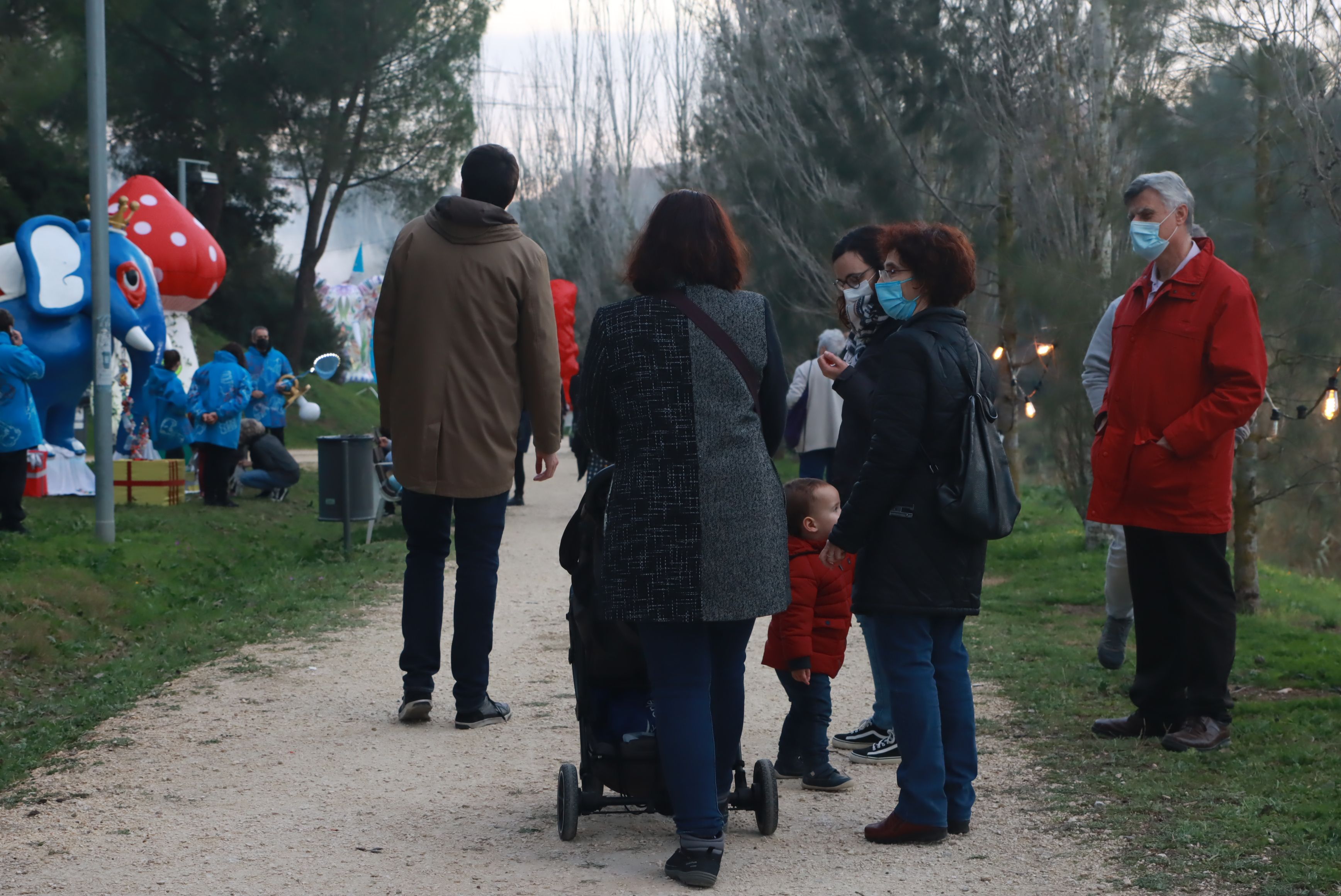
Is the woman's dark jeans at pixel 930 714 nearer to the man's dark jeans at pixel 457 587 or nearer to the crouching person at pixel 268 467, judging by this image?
the man's dark jeans at pixel 457 587

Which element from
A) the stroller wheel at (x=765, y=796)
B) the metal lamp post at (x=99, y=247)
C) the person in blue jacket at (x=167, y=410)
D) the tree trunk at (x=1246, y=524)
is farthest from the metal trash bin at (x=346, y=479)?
the stroller wheel at (x=765, y=796)

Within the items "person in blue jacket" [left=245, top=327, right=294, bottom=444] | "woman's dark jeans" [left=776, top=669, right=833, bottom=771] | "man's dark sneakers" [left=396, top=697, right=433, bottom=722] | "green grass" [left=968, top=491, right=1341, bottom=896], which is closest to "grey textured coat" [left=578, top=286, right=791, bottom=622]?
"woman's dark jeans" [left=776, top=669, right=833, bottom=771]

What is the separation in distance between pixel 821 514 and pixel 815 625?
36 centimetres

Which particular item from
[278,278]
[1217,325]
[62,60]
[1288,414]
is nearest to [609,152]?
[278,278]

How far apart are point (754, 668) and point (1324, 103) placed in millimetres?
3969

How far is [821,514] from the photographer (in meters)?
4.53

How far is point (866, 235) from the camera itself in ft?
17.0

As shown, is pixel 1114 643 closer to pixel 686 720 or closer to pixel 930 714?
pixel 930 714

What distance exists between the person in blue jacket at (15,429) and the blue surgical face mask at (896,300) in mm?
8345

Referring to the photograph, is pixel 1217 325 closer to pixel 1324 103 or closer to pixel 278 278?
Answer: pixel 1324 103

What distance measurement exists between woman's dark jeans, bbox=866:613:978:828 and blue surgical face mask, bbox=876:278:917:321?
2.98 ft

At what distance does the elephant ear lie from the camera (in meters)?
13.7

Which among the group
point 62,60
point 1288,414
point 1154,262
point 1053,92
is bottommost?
point 1288,414

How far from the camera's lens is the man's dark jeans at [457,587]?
5.39 meters
